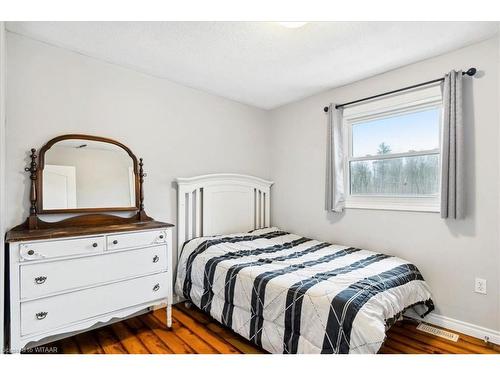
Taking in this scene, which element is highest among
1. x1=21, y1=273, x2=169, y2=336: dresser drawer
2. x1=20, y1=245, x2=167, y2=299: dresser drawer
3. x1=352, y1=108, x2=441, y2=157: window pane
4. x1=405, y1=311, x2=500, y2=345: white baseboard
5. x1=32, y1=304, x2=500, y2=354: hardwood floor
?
x1=352, y1=108, x2=441, y2=157: window pane

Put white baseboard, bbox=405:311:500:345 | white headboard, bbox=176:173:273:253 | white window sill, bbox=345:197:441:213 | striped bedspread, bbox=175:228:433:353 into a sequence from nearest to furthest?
1. striped bedspread, bbox=175:228:433:353
2. white baseboard, bbox=405:311:500:345
3. white window sill, bbox=345:197:441:213
4. white headboard, bbox=176:173:273:253

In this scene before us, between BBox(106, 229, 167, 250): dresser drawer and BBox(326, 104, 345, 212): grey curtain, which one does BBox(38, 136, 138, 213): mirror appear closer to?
BBox(106, 229, 167, 250): dresser drawer

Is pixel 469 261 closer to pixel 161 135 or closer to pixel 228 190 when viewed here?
pixel 228 190

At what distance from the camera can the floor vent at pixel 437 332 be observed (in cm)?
210

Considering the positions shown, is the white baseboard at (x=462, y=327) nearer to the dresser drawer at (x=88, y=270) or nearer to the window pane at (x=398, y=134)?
the window pane at (x=398, y=134)

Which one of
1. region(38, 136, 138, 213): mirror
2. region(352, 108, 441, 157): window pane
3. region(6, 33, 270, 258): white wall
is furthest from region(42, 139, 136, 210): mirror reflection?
region(352, 108, 441, 157): window pane

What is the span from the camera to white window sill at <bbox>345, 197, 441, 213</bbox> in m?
2.35

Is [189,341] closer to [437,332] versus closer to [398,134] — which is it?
[437,332]

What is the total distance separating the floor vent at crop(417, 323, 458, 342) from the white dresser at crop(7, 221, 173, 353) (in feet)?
6.73

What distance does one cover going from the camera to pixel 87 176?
7.39ft

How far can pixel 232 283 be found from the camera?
6.91 ft

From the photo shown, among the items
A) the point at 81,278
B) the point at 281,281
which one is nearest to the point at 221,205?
the point at 281,281
